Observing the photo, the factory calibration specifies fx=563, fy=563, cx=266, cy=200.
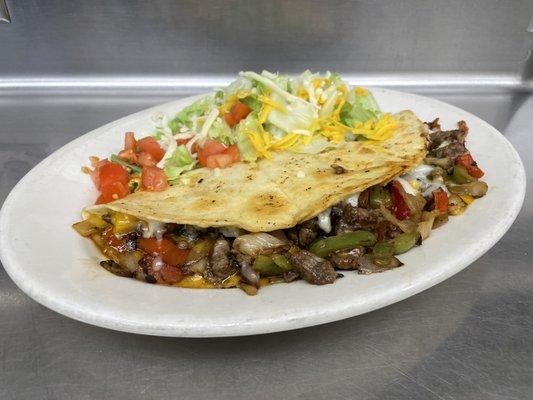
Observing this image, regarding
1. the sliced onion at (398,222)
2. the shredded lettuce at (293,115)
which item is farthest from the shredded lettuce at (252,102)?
the sliced onion at (398,222)

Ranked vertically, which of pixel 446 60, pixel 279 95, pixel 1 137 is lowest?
pixel 1 137

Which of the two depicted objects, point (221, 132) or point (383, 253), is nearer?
point (383, 253)

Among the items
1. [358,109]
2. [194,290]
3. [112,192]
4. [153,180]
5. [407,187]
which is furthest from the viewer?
[358,109]

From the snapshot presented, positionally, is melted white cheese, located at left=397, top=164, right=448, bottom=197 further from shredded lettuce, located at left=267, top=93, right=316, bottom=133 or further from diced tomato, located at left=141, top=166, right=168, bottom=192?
diced tomato, located at left=141, top=166, right=168, bottom=192

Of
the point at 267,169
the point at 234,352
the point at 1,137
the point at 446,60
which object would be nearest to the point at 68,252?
the point at 234,352

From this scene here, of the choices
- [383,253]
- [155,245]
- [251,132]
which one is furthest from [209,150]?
[383,253]

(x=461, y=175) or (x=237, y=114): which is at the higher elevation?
(x=237, y=114)

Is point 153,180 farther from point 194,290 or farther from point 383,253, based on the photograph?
point 383,253

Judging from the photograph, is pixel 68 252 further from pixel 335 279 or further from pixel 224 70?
pixel 224 70
